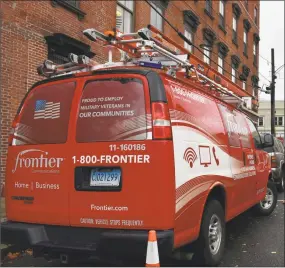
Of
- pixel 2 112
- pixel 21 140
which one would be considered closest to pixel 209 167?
pixel 21 140

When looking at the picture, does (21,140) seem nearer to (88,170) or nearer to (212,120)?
(88,170)

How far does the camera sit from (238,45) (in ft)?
84.4

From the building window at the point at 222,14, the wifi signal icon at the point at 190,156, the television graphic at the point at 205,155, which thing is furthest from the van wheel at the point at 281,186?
the building window at the point at 222,14

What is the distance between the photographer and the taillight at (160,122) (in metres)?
3.71

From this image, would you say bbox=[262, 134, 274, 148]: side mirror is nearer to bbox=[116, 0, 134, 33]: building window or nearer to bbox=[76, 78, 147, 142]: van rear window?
bbox=[76, 78, 147, 142]: van rear window

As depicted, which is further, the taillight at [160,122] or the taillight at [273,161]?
the taillight at [273,161]

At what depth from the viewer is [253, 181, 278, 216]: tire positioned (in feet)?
26.6

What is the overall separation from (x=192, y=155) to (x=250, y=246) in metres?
2.53

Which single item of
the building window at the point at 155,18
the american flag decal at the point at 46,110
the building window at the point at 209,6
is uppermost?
the building window at the point at 209,6

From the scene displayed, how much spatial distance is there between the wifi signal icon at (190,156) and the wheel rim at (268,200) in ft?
15.3

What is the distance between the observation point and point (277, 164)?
1088 centimetres

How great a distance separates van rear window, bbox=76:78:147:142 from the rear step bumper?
36.2 inches

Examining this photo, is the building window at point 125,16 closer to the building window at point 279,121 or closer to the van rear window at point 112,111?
the van rear window at point 112,111

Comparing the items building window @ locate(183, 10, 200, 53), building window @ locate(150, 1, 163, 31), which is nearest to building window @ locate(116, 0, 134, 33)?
building window @ locate(150, 1, 163, 31)
